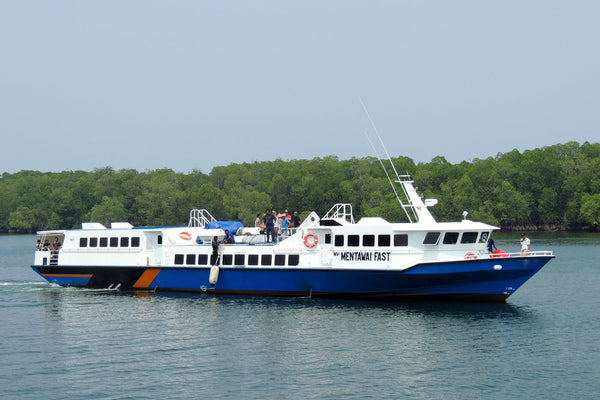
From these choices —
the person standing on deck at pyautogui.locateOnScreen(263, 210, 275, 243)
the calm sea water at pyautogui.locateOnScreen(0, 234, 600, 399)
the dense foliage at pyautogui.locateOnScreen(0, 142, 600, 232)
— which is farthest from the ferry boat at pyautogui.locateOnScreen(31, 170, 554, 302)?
the dense foliage at pyautogui.locateOnScreen(0, 142, 600, 232)

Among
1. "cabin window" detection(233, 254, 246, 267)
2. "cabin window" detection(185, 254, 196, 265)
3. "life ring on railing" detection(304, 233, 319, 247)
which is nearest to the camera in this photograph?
"life ring on railing" detection(304, 233, 319, 247)

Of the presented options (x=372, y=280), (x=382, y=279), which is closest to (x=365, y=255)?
(x=372, y=280)

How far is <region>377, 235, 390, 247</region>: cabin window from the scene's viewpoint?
38812 millimetres

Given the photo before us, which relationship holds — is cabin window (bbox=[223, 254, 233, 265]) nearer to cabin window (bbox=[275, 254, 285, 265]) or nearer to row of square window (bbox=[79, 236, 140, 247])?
cabin window (bbox=[275, 254, 285, 265])

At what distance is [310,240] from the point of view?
40094mm

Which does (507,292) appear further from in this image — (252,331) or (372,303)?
(252,331)

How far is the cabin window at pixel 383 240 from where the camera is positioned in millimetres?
38812

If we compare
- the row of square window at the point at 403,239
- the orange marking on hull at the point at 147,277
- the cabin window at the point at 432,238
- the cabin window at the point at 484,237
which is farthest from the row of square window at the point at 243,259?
the cabin window at the point at 484,237

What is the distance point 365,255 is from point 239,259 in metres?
7.35

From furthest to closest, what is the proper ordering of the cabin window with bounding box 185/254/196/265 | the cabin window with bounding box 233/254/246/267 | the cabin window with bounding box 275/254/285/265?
the cabin window with bounding box 185/254/196/265 < the cabin window with bounding box 233/254/246/267 < the cabin window with bounding box 275/254/285/265

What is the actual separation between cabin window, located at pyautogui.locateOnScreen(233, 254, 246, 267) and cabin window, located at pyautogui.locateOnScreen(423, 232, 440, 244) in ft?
33.0

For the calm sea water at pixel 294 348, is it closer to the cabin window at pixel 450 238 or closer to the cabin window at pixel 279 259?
the cabin window at pixel 279 259

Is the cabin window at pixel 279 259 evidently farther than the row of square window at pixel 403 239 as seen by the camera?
Yes

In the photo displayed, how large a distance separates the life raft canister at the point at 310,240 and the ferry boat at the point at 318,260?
0.17ft
